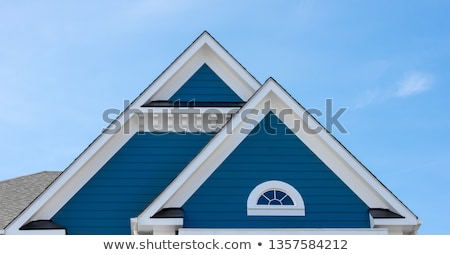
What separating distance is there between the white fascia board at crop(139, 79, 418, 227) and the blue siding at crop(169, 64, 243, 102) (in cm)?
254

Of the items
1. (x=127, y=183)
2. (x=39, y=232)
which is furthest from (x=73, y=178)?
(x=39, y=232)

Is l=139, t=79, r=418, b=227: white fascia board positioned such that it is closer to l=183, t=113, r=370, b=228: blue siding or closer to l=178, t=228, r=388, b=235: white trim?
l=183, t=113, r=370, b=228: blue siding

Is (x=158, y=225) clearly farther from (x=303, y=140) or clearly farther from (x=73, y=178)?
(x=303, y=140)

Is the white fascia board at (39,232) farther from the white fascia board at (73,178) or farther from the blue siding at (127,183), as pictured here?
the blue siding at (127,183)

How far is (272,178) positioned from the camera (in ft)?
42.2

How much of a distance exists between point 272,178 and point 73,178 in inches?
173

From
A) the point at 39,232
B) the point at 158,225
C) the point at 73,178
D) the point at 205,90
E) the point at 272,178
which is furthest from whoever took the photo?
the point at 205,90

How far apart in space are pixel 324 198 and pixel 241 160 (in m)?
1.78

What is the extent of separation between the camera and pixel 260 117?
1299cm

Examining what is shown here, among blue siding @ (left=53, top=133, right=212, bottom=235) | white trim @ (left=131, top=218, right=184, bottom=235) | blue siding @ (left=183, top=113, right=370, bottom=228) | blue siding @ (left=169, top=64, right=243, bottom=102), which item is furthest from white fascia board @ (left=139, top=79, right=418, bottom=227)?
blue siding @ (left=169, top=64, right=243, bottom=102)

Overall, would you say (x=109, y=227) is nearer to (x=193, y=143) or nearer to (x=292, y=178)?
(x=193, y=143)

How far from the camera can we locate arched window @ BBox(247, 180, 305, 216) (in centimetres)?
1259

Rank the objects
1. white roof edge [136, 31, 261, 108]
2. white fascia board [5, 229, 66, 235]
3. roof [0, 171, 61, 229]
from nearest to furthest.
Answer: white fascia board [5, 229, 66, 235], white roof edge [136, 31, 261, 108], roof [0, 171, 61, 229]
